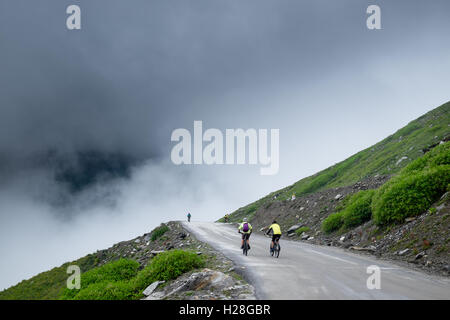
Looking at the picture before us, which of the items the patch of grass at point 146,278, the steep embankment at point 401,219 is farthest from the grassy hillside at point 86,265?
the patch of grass at point 146,278

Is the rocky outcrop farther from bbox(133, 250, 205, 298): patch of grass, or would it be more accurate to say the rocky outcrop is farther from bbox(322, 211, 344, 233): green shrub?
bbox(322, 211, 344, 233): green shrub

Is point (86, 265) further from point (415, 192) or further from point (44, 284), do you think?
point (415, 192)

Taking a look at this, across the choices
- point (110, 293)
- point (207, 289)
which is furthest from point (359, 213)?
point (110, 293)

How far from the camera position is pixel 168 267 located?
10914 mm

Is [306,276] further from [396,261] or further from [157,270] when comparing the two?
[396,261]

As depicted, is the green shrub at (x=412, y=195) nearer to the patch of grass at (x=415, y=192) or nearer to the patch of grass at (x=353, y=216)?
the patch of grass at (x=415, y=192)

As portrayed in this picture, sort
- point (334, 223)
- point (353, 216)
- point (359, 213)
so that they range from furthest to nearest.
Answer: point (334, 223) < point (353, 216) < point (359, 213)

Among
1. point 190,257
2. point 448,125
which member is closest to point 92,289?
point 190,257

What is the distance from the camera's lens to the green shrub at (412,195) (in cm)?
1717

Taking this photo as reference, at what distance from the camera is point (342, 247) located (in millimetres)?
20000

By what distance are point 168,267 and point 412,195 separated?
616 inches

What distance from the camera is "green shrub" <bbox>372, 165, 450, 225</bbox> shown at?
1717 cm

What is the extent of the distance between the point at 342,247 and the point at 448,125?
39802mm

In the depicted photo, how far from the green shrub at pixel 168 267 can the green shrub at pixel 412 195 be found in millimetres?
13492
